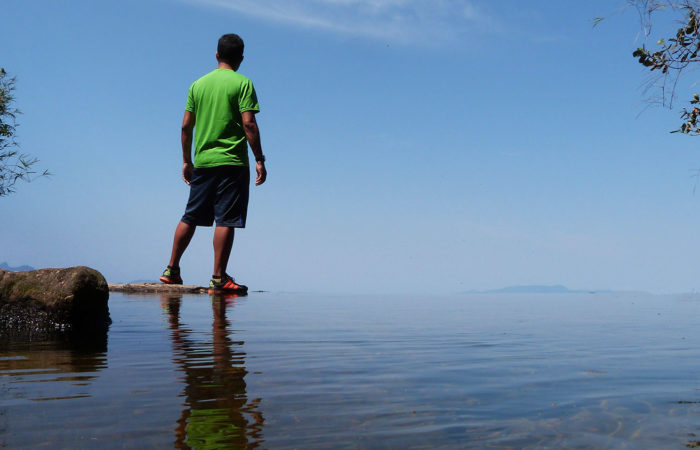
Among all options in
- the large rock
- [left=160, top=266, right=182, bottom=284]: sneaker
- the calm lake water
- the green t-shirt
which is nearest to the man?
the green t-shirt

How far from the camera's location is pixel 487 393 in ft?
8.34

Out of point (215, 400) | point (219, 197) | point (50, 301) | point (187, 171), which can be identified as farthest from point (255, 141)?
point (215, 400)

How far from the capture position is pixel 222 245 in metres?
7.54

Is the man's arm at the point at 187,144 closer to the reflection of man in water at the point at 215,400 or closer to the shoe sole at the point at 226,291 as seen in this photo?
the shoe sole at the point at 226,291

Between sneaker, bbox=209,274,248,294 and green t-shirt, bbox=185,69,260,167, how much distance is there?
1.57 metres

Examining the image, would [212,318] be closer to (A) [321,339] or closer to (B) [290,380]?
(A) [321,339]

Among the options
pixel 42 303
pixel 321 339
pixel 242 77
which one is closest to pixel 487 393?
pixel 321 339

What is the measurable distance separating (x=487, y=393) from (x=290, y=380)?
913 mm

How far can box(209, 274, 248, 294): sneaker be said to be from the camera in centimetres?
788

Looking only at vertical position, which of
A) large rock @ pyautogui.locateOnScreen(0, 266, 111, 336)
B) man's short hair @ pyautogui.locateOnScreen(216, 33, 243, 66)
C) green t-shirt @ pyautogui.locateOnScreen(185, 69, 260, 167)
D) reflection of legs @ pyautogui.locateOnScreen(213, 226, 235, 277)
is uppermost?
man's short hair @ pyautogui.locateOnScreen(216, 33, 243, 66)

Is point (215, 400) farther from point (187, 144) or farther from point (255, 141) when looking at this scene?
point (187, 144)

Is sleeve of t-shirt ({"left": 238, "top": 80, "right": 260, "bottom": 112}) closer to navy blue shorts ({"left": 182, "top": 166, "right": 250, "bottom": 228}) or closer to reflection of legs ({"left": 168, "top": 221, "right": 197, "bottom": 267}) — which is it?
navy blue shorts ({"left": 182, "top": 166, "right": 250, "bottom": 228})

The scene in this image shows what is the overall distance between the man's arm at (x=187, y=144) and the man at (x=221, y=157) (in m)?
0.01

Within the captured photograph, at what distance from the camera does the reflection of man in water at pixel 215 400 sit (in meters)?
1.76
